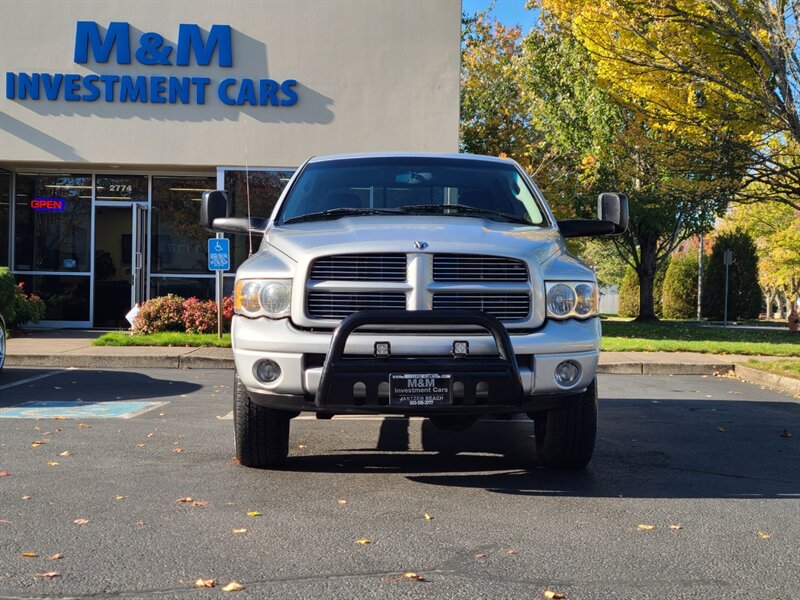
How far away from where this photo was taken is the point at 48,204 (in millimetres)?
18562

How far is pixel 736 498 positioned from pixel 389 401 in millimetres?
2112

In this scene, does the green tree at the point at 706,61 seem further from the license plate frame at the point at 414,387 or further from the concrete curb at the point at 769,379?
the license plate frame at the point at 414,387

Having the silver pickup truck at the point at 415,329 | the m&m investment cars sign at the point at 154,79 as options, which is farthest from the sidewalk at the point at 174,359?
the silver pickup truck at the point at 415,329

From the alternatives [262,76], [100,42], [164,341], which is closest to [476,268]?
[164,341]

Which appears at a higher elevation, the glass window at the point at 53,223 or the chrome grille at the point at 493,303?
the glass window at the point at 53,223

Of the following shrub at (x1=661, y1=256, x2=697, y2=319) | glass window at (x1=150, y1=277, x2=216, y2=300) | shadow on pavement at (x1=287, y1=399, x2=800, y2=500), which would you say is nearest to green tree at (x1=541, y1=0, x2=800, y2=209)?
shadow on pavement at (x1=287, y1=399, x2=800, y2=500)

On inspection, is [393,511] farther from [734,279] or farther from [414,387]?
[734,279]

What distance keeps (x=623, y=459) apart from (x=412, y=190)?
2.41 m

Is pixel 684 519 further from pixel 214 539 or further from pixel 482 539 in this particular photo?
pixel 214 539

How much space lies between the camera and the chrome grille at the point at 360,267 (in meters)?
5.11

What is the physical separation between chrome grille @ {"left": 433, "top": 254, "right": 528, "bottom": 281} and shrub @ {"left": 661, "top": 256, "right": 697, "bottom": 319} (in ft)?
129

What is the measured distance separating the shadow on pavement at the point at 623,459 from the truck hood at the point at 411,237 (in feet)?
4.68

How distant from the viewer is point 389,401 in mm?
4832

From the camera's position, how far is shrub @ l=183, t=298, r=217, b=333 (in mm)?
15898
